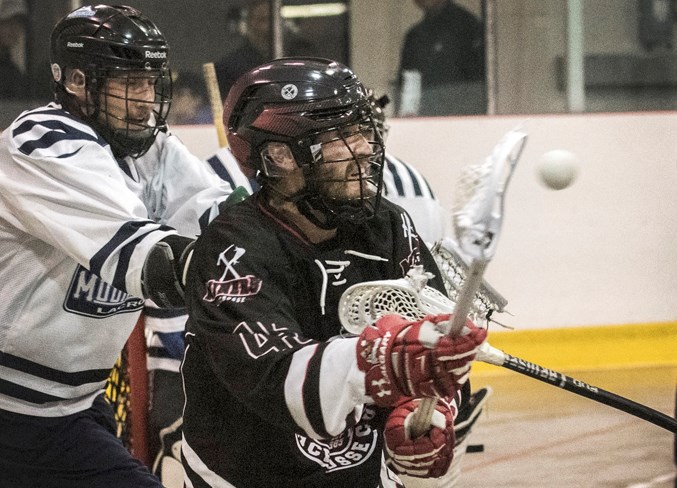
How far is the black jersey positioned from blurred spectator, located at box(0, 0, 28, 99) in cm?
335

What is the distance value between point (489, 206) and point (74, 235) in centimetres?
98

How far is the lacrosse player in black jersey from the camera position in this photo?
65.4 inches

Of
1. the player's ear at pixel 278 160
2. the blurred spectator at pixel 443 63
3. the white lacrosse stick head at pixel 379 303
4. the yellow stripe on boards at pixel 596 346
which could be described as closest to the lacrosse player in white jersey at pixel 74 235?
the player's ear at pixel 278 160

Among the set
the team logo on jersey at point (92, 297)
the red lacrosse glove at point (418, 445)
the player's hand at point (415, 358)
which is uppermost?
the player's hand at point (415, 358)

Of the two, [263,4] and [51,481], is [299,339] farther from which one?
[263,4]

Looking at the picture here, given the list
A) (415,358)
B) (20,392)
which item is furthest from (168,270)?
(415,358)

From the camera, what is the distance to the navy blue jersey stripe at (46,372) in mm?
2383

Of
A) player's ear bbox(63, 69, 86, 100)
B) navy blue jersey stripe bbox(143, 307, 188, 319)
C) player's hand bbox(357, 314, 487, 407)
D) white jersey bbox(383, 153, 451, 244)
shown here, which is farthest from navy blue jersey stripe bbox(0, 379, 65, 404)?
white jersey bbox(383, 153, 451, 244)

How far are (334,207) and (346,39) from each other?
11.4 feet

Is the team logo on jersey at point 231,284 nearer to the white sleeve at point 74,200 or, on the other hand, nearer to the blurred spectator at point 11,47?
the white sleeve at point 74,200

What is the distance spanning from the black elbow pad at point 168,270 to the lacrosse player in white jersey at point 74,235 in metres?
0.06

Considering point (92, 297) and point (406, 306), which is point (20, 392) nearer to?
point (92, 297)

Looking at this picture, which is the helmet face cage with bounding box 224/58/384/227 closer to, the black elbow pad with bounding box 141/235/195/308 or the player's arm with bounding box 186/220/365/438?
the player's arm with bounding box 186/220/365/438

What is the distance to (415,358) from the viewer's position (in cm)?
153
